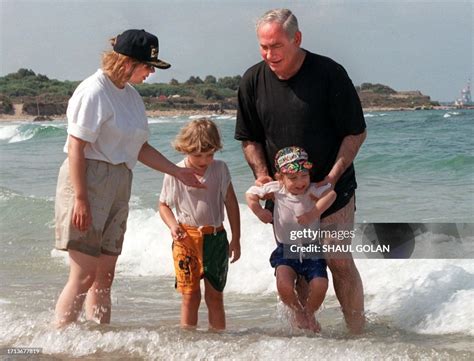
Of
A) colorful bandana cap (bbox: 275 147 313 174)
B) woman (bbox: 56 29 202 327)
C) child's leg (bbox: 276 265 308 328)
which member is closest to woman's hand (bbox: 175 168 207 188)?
woman (bbox: 56 29 202 327)

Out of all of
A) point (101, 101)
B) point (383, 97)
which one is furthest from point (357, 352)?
point (383, 97)

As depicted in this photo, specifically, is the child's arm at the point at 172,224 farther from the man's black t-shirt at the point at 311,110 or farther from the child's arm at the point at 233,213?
the man's black t-shirt at the point at 311,110

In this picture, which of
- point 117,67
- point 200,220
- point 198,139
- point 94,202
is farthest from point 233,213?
point 117,67

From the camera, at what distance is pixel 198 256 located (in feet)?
16.1

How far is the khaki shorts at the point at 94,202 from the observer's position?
4.49 meters

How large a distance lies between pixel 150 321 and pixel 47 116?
47.0m

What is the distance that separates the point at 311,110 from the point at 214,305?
1225mm

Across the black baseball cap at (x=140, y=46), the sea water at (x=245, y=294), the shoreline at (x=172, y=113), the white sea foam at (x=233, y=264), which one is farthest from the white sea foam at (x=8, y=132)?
the black baseball cap at (x=140, y=46)

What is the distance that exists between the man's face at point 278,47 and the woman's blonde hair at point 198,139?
48 centimetres

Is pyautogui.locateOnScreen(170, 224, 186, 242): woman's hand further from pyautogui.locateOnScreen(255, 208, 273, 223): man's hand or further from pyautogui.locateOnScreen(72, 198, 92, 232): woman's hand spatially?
pyautogui.locateOnScreen(72, 198, 92, 232): woman's hand

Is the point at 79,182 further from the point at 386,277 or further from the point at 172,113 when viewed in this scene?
the point at 172,113

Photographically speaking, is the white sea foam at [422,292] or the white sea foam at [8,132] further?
the white sea foam at [8,132]

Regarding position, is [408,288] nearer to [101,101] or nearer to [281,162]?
[281,162]

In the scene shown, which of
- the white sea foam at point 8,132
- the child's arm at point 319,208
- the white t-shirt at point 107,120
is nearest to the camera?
the white t-shirt at point 107,120
